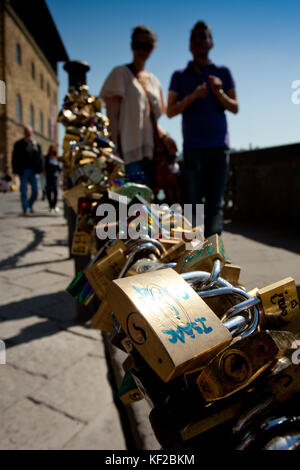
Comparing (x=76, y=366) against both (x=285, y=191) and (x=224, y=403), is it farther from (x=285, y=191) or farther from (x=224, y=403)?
(x=285, y=191)

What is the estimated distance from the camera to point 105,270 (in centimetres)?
76

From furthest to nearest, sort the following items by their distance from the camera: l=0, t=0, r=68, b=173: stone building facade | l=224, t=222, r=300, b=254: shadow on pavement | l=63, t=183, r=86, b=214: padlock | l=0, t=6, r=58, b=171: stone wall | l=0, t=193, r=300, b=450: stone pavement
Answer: l=0, t=6, r=58, b=171: stone wall, l=0, t=0, r=68, b=173: stone building facade, l=224, t=222, r=300, b=254: shadow on pavement, l=63, t=183, r=86, b=214: padlock, l=0, t=193, r=300, b=450: stone pavement

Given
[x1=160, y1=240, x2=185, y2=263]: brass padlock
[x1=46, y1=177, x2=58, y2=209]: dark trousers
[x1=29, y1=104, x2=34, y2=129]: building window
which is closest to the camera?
[x1=160, y1=240, x2=185, y2=263]: brass padlock

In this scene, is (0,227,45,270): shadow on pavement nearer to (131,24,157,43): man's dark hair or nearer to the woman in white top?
the woman in white top

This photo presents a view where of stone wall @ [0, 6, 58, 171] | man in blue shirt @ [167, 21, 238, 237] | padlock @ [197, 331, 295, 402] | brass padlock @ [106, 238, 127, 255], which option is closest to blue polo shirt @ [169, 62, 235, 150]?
man in blue shirt @ [167, 21, 238, 237]

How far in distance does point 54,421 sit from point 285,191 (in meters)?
2.12

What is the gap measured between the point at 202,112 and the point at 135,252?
164 cm

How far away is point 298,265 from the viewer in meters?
1.04

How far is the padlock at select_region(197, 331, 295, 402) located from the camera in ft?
1.27

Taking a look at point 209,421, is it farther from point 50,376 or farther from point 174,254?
point 50,376

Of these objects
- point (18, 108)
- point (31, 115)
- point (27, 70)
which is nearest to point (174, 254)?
point (18, 108)

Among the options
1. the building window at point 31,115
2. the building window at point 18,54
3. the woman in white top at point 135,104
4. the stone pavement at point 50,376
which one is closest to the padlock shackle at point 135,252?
the stone pavement at point 50,376

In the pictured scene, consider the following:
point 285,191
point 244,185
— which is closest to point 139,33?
point 285,191

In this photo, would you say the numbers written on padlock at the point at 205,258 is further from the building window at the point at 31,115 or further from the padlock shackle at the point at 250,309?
the building window at the point at 31,115
